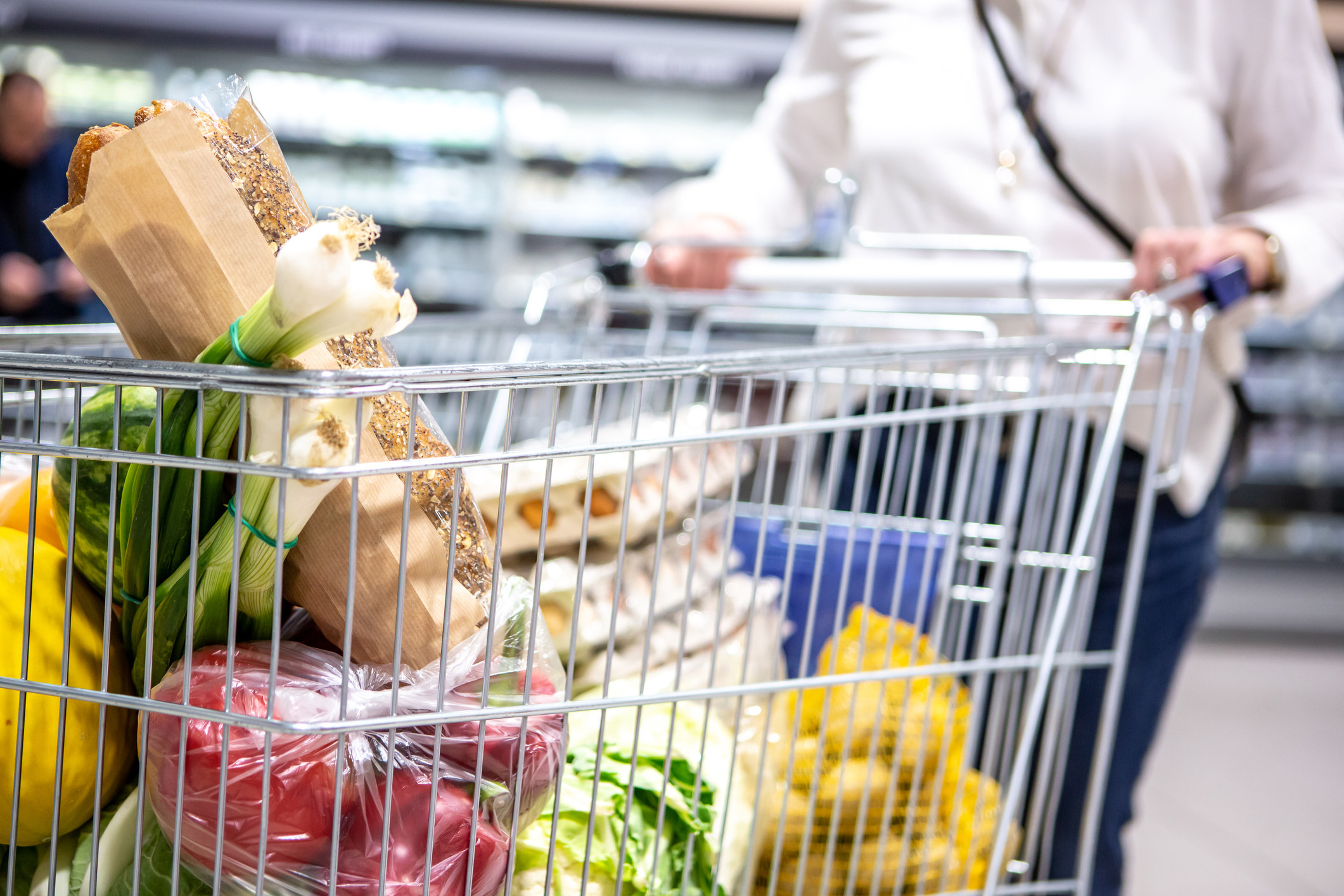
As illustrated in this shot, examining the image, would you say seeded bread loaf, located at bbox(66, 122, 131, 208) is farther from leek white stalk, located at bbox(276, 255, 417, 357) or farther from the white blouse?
the white blouse

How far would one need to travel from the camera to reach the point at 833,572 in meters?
1.29

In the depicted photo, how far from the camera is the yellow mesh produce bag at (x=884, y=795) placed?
0.98m

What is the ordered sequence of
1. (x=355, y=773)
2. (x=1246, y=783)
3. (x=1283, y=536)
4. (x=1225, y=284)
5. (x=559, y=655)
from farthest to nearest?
(x=1283, y=536)
(x=1246, y=783)
(x=1225, y=284)
(x=559, y=655)
(x=355, y=773)

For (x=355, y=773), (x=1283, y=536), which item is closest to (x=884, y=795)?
(x=355, y=773)

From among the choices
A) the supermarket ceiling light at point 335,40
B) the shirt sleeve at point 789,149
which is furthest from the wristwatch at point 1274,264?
the supermarket ceiling light at point 335,40

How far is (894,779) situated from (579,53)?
396 cm

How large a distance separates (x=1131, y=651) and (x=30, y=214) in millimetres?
3889

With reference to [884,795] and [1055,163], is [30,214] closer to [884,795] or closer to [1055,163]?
[1055,163]

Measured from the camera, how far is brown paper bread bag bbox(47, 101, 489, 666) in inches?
26.0

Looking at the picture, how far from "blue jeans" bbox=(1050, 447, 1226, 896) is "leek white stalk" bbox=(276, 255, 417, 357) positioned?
1034 millimetres

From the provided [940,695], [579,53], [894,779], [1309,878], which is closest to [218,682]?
[894,779]

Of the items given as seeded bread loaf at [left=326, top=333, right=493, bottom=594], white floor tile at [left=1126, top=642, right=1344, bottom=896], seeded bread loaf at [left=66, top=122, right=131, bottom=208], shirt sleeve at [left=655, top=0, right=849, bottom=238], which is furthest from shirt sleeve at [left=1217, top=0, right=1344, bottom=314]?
white floor tile at [left=1126, top=642, right=1344, bottom=896]

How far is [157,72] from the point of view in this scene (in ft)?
14.3

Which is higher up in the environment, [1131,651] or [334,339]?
[334,339]
